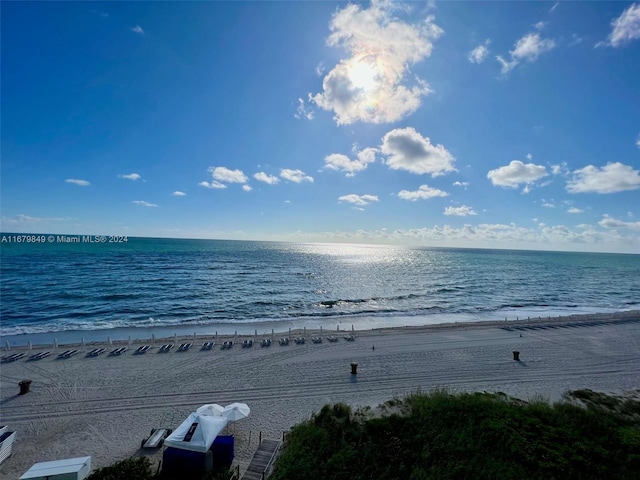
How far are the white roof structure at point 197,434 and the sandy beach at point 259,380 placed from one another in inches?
58.3

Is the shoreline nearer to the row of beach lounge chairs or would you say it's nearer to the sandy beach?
the sandy beach

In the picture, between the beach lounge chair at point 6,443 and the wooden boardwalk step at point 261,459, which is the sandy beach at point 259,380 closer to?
Result: the beach lounge chair at point 6,443

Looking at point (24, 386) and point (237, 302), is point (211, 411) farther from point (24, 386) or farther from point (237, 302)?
point (237, 302)

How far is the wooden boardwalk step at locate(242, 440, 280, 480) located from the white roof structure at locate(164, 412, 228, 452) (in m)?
1.50

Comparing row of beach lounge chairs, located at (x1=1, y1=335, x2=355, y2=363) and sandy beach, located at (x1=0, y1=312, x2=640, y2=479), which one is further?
row of beach lounge chairs, located at (x1=1, y1=335, x2=355, y2=363)

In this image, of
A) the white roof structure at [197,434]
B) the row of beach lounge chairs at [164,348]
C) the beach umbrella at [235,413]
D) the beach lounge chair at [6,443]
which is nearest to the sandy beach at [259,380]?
the beach lounge chair at [6,443]

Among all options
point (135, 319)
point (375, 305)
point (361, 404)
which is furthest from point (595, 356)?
point (135, 319)

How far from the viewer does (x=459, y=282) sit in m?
65.4

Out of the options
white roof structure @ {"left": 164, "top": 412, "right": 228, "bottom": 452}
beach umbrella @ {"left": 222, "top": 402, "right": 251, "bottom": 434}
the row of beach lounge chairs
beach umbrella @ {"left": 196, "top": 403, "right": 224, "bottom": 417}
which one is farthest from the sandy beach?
white roof structure @ {"left": 164, "top": 412, "right": 228, "bottom": 452}

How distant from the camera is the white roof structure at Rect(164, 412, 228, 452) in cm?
969

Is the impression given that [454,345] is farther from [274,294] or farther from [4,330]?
[4,330]

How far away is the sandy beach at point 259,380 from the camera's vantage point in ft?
40.5

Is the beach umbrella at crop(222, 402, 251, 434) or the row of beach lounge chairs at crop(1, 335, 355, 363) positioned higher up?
the beach umbrella at crop(222, 402, 251, 434)

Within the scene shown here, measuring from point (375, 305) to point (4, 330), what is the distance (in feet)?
128
